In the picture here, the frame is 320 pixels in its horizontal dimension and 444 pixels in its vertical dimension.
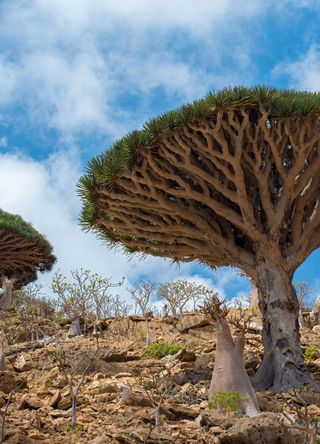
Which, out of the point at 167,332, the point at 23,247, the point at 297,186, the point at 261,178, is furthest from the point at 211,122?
the point at 23,247

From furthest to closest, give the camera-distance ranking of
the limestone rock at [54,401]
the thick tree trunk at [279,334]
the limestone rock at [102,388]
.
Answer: the thick tree trunk at [279,334] < the limestone rock at [102,388] < the limestone rock at [54,401]

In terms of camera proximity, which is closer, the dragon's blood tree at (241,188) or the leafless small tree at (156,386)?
the leafless small tree at (156,386)

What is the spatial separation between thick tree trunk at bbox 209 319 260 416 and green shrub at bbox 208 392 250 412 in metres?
0.05

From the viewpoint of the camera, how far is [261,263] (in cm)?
928

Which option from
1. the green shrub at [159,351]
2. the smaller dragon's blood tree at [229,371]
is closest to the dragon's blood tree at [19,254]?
the green shrub at [159,351]

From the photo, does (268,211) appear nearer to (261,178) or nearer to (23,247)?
(261,178)

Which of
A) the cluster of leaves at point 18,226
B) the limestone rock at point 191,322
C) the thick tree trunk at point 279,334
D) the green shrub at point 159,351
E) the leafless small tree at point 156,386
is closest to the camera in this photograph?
the leafless small tree at point 156,386

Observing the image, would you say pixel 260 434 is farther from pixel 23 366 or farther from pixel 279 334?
pixel 23 366

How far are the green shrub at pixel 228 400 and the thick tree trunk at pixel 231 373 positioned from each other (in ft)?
0.15

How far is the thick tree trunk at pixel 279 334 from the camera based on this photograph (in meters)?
8.52

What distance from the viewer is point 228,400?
6.34 meters

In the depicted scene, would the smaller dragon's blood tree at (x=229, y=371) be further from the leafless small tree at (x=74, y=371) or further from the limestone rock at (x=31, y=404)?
the limestone rock at (x=31, y=404)

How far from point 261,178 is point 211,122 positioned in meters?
1.21

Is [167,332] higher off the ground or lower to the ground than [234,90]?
lower
